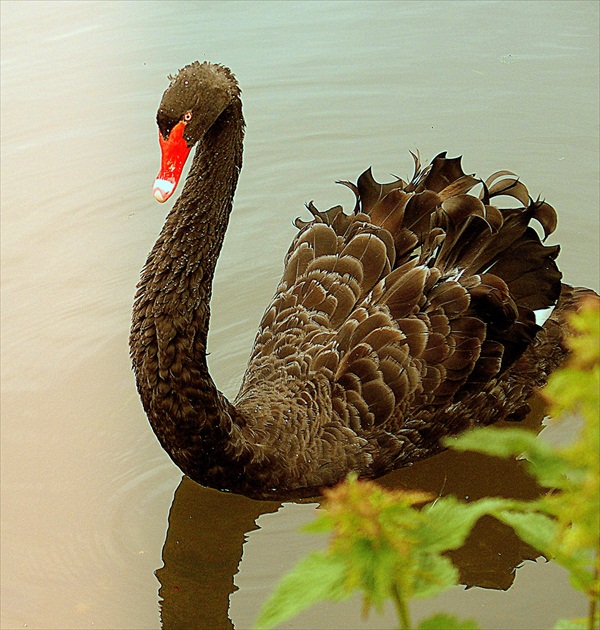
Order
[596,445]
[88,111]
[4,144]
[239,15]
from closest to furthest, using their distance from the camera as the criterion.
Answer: [596,445] < [4,144] < [88,111] < [239,15]

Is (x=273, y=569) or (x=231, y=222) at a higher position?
(x=231, y=222)

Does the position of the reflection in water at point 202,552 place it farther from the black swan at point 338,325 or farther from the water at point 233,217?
the black swan at point 338,325

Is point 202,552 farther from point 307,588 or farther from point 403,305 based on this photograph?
point 307,588

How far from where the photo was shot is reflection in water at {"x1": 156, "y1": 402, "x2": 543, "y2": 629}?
2.52m

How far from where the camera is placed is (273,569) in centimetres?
261

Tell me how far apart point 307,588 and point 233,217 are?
3.87 metres

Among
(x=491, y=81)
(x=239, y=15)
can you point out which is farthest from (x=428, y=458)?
(x=239, y=15)

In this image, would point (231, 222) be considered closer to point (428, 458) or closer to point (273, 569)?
point (428, 458)

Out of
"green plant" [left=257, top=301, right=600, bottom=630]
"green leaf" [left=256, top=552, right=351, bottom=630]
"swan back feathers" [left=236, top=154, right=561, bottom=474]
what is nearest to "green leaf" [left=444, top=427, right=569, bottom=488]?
"green plant" [left=257, top=301, right=600, bottom=630]

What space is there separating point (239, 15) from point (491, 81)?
1871 millimetres

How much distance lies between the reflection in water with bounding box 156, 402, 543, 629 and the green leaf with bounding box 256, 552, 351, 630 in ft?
6.74

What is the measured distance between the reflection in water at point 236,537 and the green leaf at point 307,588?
2.05m

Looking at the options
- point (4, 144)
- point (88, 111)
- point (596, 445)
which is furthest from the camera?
point (88, 111)

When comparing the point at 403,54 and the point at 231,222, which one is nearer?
the point at 231,222
